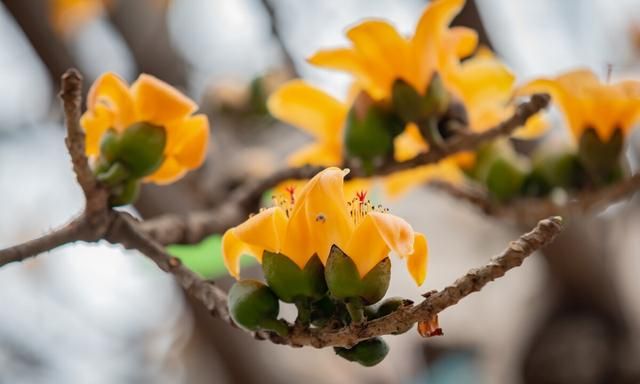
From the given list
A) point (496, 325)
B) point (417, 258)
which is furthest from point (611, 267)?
point (417, 258)

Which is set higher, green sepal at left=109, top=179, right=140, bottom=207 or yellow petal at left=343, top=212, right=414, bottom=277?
yellow petal at left=343, top=212, right=414, bottom=277

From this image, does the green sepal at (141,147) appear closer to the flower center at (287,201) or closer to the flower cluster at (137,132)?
the flower cluster at (137,132)

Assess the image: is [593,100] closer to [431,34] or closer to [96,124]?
[431,34]

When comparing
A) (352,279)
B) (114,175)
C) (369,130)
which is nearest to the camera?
→ (352,279)

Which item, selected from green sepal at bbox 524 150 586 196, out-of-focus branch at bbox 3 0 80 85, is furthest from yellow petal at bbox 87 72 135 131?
out-of-focus branch at bbox 3 0 80 85

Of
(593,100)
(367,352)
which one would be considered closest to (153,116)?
(367,352)

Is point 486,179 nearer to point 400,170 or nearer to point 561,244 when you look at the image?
point 400,170

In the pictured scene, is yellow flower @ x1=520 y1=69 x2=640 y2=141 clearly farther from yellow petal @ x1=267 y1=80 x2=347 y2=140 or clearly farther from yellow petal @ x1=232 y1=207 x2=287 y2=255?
yellow petal @ x1=232 y1=207 x2=287 y2=255
